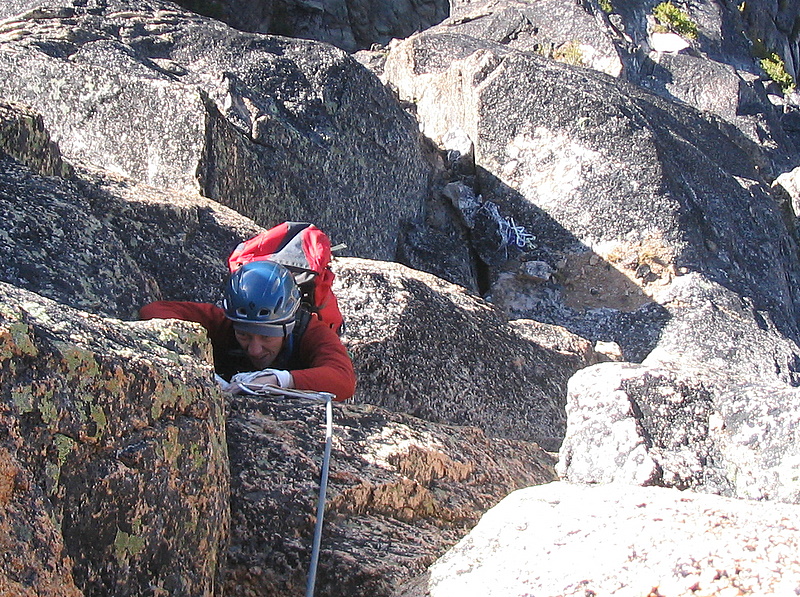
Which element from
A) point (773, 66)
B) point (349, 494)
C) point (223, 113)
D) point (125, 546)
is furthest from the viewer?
point (773, 66)

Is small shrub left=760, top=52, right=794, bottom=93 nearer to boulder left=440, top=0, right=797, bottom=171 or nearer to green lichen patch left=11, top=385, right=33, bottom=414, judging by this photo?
boulder left=440, top=0, right=797, bottom=171

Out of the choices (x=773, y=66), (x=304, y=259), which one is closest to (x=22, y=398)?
(x=304, y=259)

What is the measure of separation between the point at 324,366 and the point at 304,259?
1.25m

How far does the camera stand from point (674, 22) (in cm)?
2784

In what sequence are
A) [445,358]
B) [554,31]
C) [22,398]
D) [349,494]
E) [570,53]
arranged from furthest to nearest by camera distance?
[554,31], [570,53], [445,358], [349,494], [22,398]

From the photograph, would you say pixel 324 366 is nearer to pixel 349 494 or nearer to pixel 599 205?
pixel 349 494

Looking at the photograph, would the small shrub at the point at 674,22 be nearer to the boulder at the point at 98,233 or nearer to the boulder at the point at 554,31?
the boulder at the point at 554,31

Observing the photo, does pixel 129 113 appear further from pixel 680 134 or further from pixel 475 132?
pixel 680 134

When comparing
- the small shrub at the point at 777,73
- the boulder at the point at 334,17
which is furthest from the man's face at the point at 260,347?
the small shrub at the point at 777,73

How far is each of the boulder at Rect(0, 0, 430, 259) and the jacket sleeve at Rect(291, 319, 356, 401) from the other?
11.9 ft

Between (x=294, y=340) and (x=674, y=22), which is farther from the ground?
(x=674, y=22)

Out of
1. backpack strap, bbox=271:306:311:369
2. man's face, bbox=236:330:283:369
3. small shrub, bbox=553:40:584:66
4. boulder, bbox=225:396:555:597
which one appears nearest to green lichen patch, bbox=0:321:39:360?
boulder, bbox=225:396:555:597

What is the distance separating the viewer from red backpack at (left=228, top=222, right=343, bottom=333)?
6.67 m

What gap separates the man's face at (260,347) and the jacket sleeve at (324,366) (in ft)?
0.68
